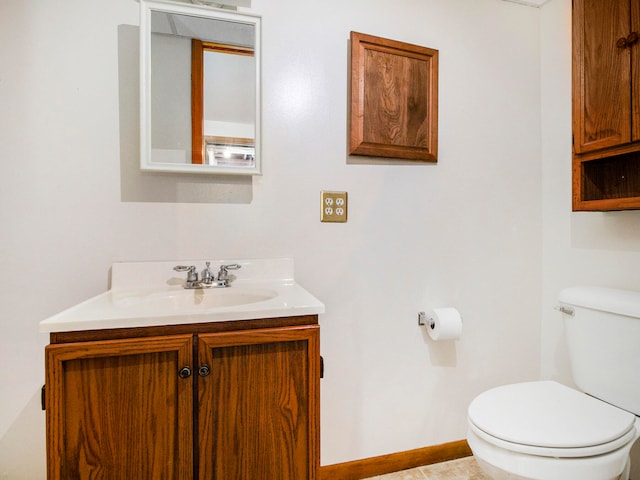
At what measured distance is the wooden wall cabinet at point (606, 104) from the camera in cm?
117

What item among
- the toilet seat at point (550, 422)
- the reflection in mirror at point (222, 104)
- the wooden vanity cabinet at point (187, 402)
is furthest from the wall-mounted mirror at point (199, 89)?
the toilet seat at point (550, 422)

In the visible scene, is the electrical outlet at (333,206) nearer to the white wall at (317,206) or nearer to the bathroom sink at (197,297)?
the white wall at (317,206)

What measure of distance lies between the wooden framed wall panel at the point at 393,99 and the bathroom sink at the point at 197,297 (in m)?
0.71

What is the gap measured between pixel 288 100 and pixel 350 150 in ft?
1.07

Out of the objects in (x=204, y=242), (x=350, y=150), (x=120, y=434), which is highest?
(x=350, y=150)

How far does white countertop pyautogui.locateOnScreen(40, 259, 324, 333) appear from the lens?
0.83 meters

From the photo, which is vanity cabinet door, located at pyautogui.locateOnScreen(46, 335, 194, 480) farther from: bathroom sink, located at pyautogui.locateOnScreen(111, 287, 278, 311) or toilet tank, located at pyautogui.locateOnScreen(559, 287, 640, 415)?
toilet tank, located at pyautogui.locateOnScreen(559, 287, 640, 415)

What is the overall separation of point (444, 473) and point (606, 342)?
868 millimetres

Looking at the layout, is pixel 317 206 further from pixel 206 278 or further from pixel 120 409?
pixel 120 409

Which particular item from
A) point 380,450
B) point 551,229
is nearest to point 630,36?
point 551,229

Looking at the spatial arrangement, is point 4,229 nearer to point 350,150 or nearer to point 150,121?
point 150,121

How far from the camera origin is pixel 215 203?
1.32 meters

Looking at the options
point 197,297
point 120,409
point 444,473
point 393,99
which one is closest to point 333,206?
point 393,99

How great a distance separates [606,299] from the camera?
1238 mm
